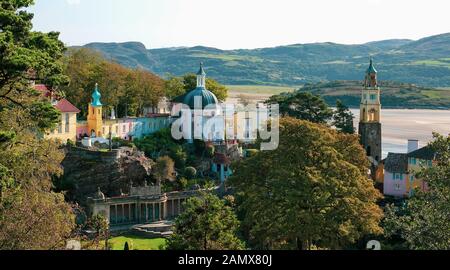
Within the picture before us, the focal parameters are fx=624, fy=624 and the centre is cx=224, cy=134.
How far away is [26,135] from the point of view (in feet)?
77.8

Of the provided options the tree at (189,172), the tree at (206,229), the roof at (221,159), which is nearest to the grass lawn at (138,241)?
the tree at (189,172)

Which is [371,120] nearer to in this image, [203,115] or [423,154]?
[423,154]

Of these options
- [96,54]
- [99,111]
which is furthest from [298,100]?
[96,54]

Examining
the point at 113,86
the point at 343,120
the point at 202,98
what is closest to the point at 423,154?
the point at 343,120

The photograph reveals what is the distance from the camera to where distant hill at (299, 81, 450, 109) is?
15112cm

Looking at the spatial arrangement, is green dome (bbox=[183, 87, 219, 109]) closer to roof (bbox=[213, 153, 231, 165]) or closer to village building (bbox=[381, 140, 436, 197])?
roof (bbox=[213, 153, 231, 165])

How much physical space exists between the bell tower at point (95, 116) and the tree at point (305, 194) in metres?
30.3

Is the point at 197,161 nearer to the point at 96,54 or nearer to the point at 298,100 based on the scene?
the point at 298,100

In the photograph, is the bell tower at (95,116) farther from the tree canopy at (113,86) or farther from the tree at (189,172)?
the tree at (189,172)

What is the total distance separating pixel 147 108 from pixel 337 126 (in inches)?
889

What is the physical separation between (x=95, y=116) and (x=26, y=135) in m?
34.4

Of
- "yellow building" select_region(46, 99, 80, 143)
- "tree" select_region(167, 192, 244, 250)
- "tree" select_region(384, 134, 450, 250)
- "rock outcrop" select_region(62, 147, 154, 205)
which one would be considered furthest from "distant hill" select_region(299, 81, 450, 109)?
"tree" select_region(384, 134, 450, 250)

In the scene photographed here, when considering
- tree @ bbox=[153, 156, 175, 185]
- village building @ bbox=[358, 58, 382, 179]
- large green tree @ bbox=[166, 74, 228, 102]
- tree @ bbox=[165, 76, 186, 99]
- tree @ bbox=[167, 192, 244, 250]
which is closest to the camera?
tree @ bbox=[167, 192, 244, 250]

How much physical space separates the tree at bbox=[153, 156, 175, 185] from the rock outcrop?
71cm
